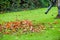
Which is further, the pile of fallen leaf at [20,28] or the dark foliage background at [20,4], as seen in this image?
the dark foliage background at [20,4]

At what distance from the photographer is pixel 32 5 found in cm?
2575

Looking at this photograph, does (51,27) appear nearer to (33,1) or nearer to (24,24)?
(24,24)

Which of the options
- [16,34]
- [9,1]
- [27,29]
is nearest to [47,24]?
[27,29]

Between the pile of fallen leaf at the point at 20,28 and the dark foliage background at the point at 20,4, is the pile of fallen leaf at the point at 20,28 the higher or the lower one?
the higher one

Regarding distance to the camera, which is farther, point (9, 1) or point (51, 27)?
point (9, 1)

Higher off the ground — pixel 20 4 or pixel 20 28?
pixel 20 28

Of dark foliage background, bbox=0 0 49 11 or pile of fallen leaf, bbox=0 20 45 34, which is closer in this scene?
pile of fallen leaf, bbox=0 20 45 34

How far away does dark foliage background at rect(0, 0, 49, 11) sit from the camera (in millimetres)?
23208

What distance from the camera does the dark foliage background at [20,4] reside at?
23208mm

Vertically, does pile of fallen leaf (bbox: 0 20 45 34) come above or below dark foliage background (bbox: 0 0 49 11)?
above

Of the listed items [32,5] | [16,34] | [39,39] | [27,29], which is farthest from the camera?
[32,5]

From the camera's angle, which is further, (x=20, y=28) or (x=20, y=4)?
(x=20, y=4)

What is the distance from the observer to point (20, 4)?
989 inches

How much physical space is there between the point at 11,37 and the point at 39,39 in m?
1.22
